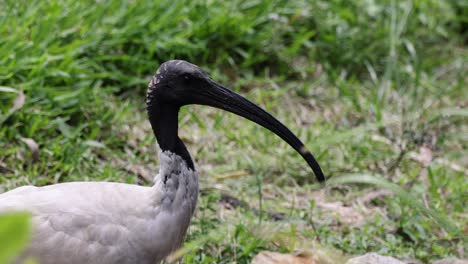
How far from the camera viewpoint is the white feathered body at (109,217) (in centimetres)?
262

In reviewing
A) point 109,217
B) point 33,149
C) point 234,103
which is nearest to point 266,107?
point 33,149

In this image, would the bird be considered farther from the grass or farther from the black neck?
the grass

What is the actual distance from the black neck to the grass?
0.68 m

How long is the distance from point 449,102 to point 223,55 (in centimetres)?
189

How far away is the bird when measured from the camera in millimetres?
2629

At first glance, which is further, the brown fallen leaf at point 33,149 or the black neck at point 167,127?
the brown fallen leaf at point 33,149

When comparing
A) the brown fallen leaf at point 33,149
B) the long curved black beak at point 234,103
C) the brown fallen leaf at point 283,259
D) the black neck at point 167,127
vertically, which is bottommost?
the brown fallen leaf at point 283,259

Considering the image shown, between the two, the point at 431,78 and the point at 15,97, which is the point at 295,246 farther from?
the point at 431,78

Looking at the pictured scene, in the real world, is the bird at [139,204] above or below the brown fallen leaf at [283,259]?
above

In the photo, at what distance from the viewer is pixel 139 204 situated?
2.81 meters

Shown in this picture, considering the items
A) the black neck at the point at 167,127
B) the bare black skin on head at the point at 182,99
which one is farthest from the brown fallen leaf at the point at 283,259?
the black neck at the point at 167,127

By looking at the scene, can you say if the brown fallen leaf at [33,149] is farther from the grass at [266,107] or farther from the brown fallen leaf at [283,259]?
the brown fallen leaf at [283,259]

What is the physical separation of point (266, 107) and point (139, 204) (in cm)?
270

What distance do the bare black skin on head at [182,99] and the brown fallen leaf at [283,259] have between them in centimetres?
56
